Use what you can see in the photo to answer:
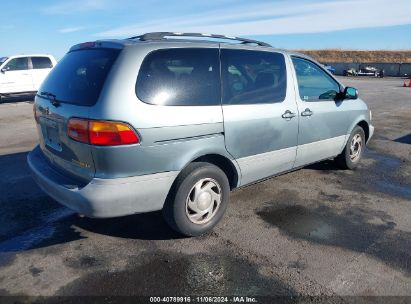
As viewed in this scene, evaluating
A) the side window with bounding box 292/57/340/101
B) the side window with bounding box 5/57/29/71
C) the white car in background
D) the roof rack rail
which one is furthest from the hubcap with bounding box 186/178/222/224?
the side window with bounding box 5/57/29/71

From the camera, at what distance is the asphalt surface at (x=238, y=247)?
2969 millimetres

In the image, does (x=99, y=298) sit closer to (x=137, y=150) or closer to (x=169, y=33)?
(x=137, y=150)

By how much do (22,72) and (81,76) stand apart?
48.4 ft

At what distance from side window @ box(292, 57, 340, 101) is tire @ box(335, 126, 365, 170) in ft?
2.85

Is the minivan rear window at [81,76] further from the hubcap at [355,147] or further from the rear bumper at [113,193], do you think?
the hubcap at [355,147]

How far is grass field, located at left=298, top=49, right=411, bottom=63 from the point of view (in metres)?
65.9

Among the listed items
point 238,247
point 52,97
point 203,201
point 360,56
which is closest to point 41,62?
point 52,97

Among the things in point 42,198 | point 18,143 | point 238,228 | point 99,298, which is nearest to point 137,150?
point 99,298

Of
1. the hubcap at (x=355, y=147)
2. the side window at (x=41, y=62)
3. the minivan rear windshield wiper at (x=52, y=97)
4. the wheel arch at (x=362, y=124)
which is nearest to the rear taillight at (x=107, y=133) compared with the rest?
the minivan rear windshield wiper at (x=52, y=97)

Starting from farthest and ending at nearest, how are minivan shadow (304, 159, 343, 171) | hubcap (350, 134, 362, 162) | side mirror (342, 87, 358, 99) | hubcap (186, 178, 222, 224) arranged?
minivan shadow (304, 159, 343, 171) → hubcap (350, 134, 362, 162) → side mirror (342, 87, 358, 99) → hubcap (186, 178, 222, 224)

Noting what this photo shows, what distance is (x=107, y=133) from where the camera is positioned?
3.00 meters

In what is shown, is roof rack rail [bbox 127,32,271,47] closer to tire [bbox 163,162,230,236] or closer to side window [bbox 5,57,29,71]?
tire [bbox 163,162,230,236]

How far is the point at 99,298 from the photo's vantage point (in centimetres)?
279

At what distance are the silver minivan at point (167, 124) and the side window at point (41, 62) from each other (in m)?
14.2
